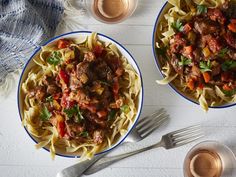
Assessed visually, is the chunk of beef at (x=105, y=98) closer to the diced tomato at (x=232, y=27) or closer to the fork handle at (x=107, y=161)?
the fork handle at (x=107, y=161)

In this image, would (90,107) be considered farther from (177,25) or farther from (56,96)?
(177,25)

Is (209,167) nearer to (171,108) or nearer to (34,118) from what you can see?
(171,108)

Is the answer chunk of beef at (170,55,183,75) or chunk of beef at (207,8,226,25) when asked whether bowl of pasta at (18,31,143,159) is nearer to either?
chunk of beef at (170,55,183,75)

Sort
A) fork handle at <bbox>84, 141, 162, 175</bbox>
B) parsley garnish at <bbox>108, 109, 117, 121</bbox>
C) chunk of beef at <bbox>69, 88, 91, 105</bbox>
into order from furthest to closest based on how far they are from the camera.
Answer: fork handle at <bbox>84, 141, 162, 175</bbox>
parsley garnish at <bbox>108, 109, 117, 121</bbox>
chunk of beef at <bbox>69, 88, 91, 105</bbox>

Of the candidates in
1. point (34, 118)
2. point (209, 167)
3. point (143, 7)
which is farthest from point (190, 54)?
point (34, 118)

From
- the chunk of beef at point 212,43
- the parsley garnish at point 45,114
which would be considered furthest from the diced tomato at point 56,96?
the chunk of beef at point 212,43

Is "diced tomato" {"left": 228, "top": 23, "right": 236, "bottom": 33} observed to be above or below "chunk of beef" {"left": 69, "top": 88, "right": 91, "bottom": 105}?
above

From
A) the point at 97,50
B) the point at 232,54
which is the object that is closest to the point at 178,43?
the point at 232,54

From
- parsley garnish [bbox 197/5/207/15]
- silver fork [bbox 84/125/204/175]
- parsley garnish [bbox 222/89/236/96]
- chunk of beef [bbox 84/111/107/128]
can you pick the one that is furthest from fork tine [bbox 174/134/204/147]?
parsley garnish [bbox 197/5/207/15]
